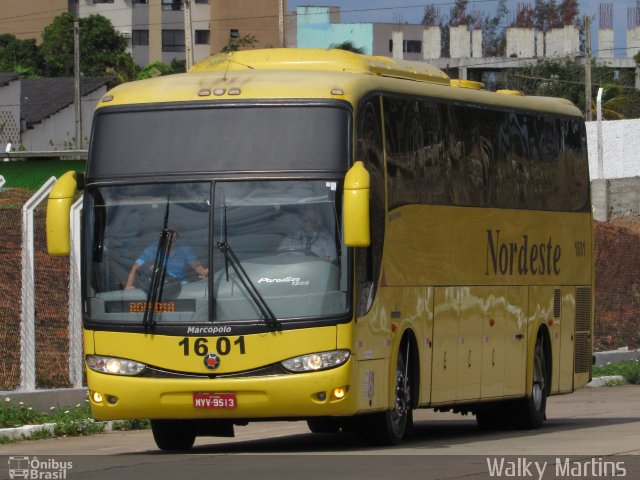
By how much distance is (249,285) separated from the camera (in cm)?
1388

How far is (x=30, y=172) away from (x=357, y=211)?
33.6 meters

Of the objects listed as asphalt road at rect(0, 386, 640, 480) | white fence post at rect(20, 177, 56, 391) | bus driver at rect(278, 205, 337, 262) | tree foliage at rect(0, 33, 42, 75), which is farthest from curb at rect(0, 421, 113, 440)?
tree foliage at rect(0, 33, 42, 75)

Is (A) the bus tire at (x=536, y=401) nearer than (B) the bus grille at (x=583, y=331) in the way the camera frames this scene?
Yes

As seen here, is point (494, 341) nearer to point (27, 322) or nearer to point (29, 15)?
point (27, 322)

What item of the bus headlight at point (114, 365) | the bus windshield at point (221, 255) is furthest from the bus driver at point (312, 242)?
the bus headlight at point (114, 365)

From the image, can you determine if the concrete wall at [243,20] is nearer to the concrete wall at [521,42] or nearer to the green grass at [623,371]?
the concrete wall at [521,42]

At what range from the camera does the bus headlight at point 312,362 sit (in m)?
13.8

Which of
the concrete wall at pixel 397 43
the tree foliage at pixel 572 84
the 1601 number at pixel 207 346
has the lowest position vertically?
the 1601 number at pixel 207 346

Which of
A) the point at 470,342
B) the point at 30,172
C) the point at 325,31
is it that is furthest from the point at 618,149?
the point at 325,31

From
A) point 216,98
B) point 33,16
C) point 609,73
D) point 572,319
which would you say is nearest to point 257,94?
point 216,98

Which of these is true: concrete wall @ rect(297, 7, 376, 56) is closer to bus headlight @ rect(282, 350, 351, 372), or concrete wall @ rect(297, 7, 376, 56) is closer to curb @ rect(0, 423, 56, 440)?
curb @ rect(0, 423, 56, 440)

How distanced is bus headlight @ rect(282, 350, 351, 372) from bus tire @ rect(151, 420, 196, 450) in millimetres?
2007

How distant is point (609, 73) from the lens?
92938 millimetres

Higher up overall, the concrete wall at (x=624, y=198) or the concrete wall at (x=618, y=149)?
the concrete wall at (x=618, y=149)
